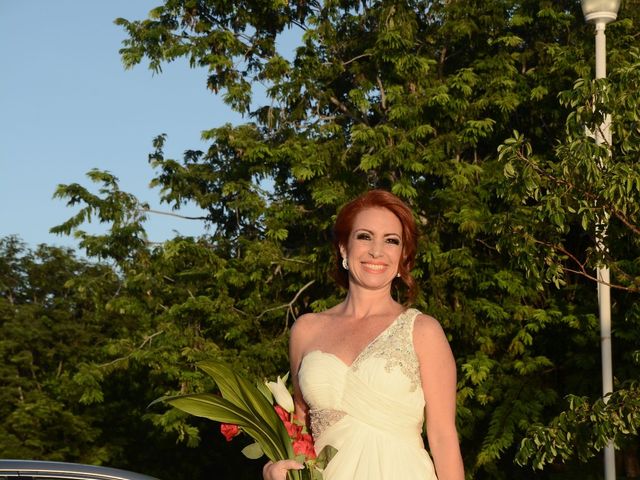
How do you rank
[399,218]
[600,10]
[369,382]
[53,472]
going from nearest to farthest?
1. [369,382]
2. [399,218]
3. [53,472]
4. [600,10]

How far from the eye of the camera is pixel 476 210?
1658cm

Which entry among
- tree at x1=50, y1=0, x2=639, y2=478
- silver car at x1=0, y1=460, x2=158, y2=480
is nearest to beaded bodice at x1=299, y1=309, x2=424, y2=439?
silver car at x1=0, y1=460, x2=158, y2=480

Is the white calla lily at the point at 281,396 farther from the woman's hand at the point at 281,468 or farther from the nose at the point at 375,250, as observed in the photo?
the nose at the point at 375,250

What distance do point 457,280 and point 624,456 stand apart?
13.9ft

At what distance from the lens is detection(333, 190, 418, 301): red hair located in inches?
148

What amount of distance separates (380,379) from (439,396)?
0.19m

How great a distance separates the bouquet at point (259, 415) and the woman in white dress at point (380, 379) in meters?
0.06

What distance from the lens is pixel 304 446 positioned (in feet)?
11.8

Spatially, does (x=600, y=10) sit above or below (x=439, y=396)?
above

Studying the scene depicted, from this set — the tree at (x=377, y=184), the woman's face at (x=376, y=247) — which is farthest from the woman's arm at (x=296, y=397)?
the tree at (x=377, y=184)

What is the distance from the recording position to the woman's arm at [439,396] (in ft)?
11.6

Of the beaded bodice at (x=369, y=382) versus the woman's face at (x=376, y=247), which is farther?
the woman's face at (x=376, y=247)

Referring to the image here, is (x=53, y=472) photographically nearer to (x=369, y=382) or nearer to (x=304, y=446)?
(x=304, y=446)

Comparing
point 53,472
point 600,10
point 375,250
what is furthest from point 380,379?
point 600,10
